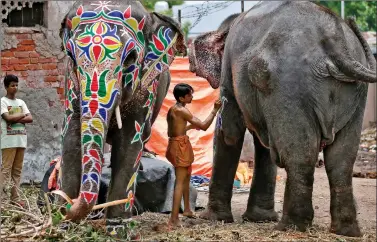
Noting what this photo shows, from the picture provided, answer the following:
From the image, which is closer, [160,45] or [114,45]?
[114,45]

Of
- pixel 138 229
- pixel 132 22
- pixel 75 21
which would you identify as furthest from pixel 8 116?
pixel 132 22

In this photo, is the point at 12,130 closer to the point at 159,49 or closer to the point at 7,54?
the point at 7,54

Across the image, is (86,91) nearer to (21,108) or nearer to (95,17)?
(95,17)

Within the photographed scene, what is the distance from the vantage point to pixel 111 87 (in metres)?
7.30

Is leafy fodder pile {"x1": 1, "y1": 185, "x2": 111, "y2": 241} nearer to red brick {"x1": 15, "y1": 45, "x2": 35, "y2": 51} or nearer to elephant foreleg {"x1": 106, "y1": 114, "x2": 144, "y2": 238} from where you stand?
elephant foreleg {"x1": 106, "y1": 114, "x2": 144, "y2": 238}

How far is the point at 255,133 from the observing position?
9.04m

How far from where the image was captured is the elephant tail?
788 cm

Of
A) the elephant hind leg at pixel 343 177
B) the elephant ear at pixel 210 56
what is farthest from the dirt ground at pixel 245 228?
the elephant ear at pixel 210 56

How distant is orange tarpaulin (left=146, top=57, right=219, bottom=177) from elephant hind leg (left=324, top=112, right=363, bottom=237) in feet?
16.0

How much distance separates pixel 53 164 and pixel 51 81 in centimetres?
269

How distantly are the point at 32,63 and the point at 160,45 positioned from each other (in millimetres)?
4175

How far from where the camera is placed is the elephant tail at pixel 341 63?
25.8 ft

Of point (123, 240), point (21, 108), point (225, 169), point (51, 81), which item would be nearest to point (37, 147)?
point (51, 81)

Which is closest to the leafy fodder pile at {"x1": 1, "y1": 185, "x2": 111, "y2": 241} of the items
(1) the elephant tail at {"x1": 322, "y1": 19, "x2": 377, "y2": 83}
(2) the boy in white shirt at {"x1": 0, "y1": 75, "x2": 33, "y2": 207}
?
(1) the elephant tail at {"x1": 322, "y1": 19, "x2": 377, "y2": 83}
